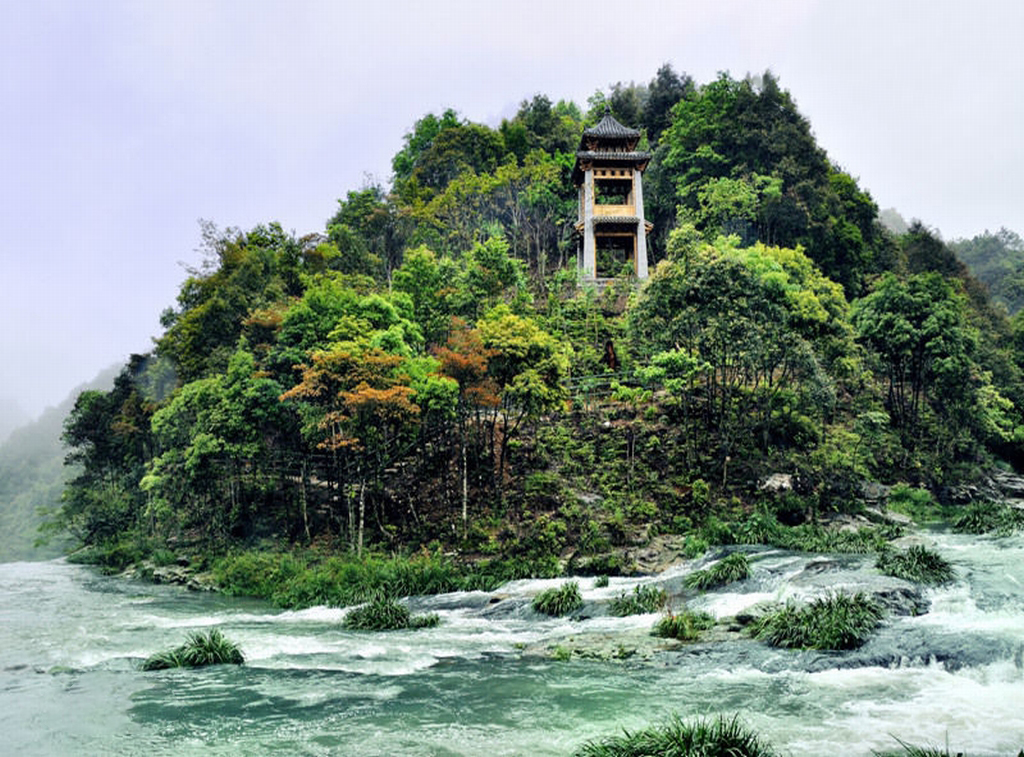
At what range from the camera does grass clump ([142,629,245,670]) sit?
1226 cm

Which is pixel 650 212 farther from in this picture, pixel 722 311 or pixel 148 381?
pixel 148 381

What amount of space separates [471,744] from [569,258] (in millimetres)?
42600

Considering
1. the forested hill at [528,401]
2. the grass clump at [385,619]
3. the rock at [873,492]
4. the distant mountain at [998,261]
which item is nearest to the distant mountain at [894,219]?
the distant mountain at [998,261]

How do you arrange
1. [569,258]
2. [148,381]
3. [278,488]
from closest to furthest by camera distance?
[278,488] → [148,381] → [569,258]

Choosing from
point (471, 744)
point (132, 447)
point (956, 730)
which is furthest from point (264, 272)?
point (956, 730)

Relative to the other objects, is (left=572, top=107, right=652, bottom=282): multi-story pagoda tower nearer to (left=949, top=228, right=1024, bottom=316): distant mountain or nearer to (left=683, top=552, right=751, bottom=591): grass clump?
(left=683, top=552, right=751, bottom=591): grass clump

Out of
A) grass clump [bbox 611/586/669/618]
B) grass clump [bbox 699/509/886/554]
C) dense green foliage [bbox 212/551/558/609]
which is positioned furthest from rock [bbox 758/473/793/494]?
grass clump [bbox 611/586/669/618]

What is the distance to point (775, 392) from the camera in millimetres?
26109

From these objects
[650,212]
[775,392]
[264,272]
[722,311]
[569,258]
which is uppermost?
[650,212]

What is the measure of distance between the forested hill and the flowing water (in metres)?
7.87

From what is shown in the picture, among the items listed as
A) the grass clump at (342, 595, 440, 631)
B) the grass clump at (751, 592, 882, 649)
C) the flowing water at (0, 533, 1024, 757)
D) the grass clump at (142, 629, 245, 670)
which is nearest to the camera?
the flowing water at (0, 533, 1024, 757)

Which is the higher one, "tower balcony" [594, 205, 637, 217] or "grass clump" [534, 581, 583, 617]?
"tower balcony" [594, 205, 637, 217]

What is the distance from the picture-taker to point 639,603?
15.0 metres

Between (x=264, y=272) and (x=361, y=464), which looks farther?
(x=264, y=272)
